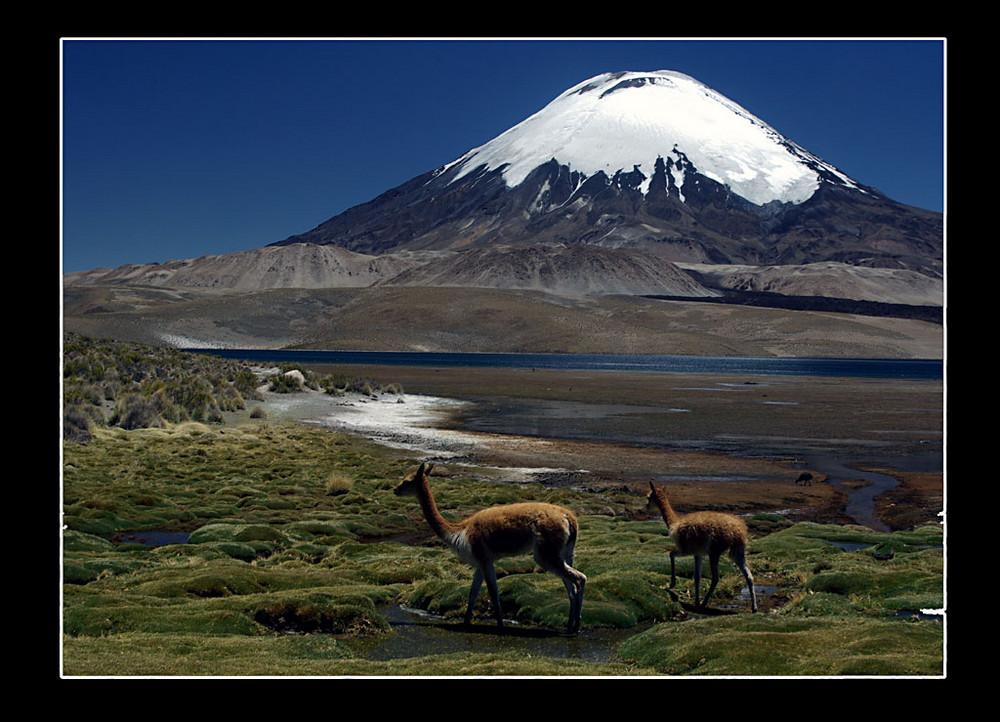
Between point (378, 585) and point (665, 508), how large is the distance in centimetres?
384

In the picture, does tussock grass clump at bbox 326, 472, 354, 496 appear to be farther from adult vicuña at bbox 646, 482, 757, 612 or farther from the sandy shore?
adult vicuña at bbox 646, 482, 757, 612

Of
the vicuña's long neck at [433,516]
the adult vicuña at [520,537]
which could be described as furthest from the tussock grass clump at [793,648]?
the vicuña's long neck at [433,516]

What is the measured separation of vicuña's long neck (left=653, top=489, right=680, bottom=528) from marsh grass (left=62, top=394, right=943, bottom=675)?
0.89 m

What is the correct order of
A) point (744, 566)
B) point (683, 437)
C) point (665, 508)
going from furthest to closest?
point (683, 437), point (665, 508), point (744, 566)

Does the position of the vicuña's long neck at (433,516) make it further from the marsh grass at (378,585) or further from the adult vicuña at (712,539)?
the adult vicuña at (712,539)

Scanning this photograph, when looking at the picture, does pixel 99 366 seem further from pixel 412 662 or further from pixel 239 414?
pixel 412 662

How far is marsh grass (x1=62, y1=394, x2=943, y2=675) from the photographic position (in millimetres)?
7008

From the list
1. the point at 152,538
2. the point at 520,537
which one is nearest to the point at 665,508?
the point at 520,537

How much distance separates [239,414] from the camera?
3656 centimetres

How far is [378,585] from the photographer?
11477mm

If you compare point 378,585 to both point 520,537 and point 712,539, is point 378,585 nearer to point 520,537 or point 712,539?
point 520,537

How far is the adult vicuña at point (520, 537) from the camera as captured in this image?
26.7 ft

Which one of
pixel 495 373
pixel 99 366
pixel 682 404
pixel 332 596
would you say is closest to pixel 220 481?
pixel 332 596

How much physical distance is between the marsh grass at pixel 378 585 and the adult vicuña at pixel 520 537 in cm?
86
